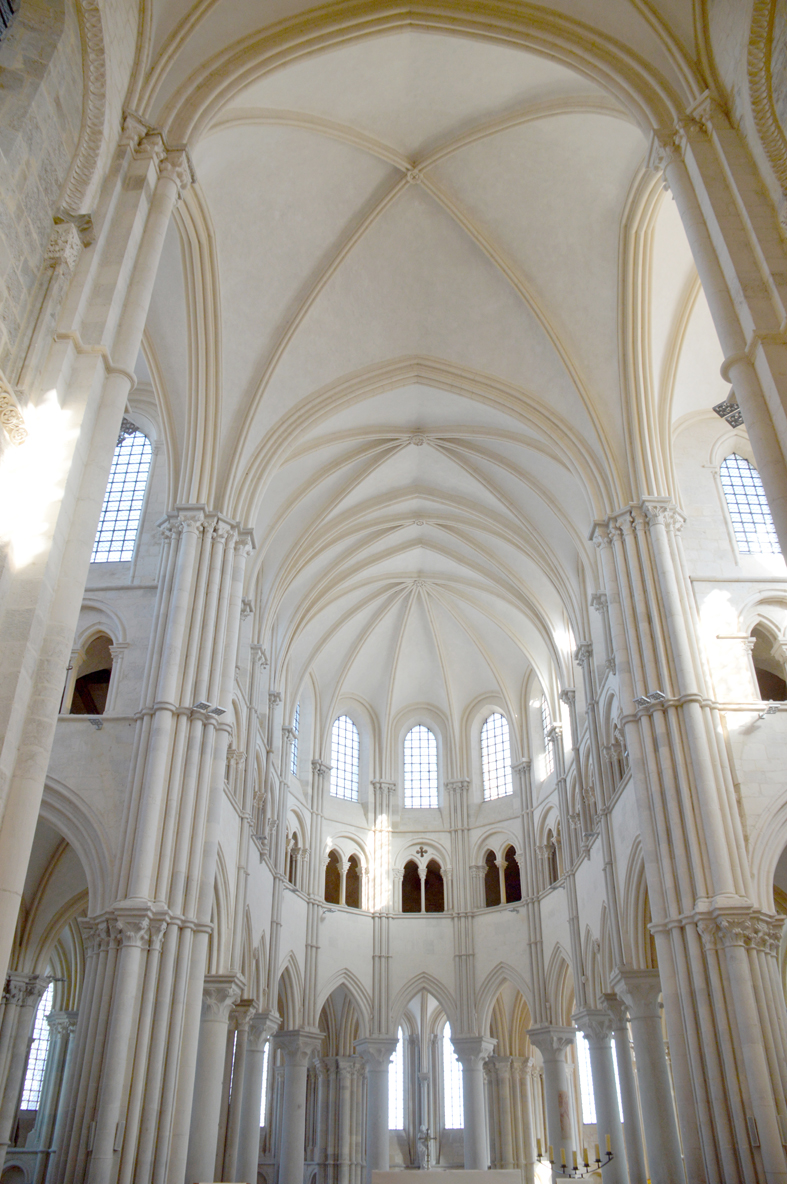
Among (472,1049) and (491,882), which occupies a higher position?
(491,882)

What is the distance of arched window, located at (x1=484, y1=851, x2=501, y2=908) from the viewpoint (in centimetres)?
2952

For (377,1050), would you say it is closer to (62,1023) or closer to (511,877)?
(511,877)

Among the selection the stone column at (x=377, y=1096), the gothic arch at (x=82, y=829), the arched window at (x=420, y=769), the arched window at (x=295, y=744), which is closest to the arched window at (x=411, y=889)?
the arched window at (x=420, y=769)

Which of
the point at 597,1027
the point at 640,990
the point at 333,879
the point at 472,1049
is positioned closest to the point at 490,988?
the point at 472,1049

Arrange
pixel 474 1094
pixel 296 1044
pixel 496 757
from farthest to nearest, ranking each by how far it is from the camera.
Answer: pixel 496 757
pixel 474 1094
pixel 296 1044

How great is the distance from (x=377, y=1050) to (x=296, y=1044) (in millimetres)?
2722

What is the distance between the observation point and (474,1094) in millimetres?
26500

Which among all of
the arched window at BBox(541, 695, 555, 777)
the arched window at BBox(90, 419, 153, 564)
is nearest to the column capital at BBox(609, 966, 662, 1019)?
the arched window at BBox(541, 695, 555, 777)

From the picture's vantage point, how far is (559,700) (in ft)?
90.6

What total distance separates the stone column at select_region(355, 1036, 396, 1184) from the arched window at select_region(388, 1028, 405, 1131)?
9.26 ft

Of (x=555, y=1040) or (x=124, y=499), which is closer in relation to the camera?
(x=124, y=499)

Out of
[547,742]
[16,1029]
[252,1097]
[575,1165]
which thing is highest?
[547,742]

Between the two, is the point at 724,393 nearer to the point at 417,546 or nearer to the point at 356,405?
the point at 356,405

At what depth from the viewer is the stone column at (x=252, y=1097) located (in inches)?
820
